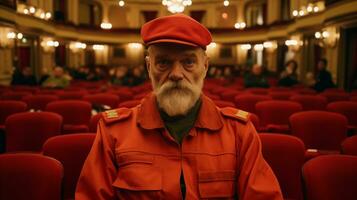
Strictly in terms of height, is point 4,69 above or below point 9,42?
below

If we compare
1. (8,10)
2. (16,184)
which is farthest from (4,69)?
(16,184)

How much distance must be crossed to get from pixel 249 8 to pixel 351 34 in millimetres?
19551

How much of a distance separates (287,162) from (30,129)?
2986mm

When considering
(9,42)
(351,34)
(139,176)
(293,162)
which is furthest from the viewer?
(9,42)

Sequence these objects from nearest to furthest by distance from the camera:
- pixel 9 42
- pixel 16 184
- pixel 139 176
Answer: pixel 139 176
pixel 16 184
pixel 9 42

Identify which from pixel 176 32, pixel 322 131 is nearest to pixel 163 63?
pixel 176 32

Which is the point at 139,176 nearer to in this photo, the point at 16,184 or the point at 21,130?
the point at 16,184

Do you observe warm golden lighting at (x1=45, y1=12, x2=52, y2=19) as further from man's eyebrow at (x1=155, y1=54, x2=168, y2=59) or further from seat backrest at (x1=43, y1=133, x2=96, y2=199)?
man's eyebrow at (x1=155, y1=54, x2=168, y2=59)

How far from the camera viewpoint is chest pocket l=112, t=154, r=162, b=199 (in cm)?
212

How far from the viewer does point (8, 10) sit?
14.6 metres

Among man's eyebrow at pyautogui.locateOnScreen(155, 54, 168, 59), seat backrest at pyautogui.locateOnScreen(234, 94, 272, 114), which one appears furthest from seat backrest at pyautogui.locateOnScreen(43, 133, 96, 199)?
seat backrest at pyautogui.locateOnScreen(234, 94, 272, 114)

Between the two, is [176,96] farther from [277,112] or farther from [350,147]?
[277,112]

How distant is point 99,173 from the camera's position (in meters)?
2.17

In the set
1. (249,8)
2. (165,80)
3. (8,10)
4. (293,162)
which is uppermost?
(249,8)
